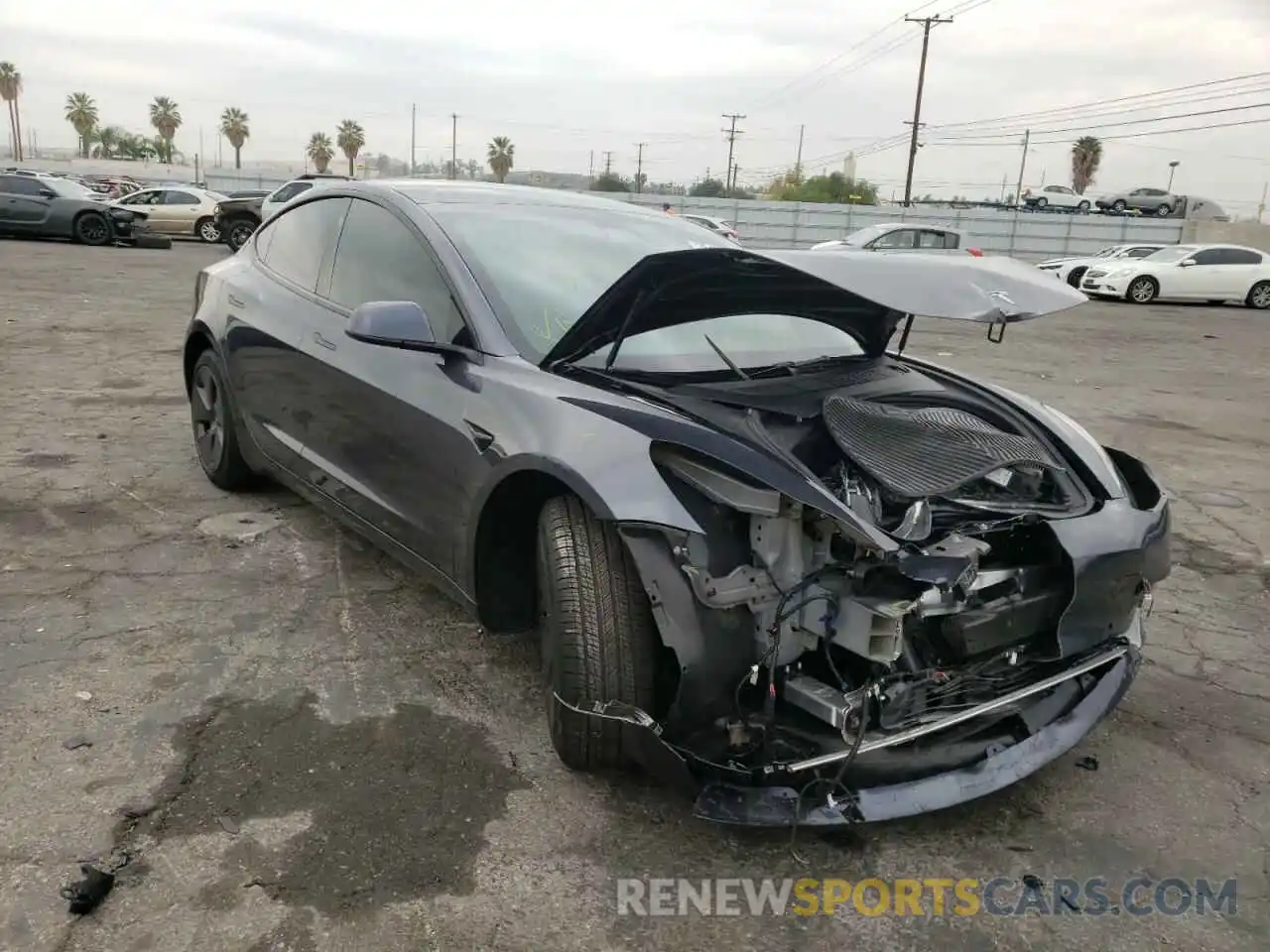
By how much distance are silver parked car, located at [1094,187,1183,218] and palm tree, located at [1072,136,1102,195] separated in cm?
2840

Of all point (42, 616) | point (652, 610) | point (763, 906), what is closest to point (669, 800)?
point (763, 906)

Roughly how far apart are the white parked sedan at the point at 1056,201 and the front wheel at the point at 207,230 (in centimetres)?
3666

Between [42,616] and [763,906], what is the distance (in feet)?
9.03

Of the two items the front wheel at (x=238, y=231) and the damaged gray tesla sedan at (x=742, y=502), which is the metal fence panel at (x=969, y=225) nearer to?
the front wheel at (x=238, y=231)

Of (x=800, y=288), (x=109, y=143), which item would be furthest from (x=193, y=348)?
(x=109, y=143)

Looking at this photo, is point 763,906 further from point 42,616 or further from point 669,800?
point 42,616

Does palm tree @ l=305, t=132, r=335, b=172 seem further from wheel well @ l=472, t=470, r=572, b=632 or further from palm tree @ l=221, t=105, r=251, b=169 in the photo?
wheel well @ l=472, t=470, r=572, b=632

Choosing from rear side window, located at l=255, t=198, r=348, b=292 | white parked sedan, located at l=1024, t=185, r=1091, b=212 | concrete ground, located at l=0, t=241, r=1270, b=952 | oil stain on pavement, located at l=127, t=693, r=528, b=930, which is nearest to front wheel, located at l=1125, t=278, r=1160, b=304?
concrete ground, located at l=0, t=241, r=1270, b=952

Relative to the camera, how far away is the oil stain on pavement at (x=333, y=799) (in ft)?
7.29

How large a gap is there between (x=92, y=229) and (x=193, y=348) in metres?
18.0

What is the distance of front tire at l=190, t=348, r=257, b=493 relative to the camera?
4.61 m

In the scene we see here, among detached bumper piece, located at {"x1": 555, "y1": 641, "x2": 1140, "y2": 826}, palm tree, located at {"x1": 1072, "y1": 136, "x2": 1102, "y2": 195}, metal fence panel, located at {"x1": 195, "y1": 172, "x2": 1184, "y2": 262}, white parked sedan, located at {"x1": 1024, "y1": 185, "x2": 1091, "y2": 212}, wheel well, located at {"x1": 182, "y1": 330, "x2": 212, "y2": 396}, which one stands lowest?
detached bumper piece, located at {"x1": 555, "y1": 641, "x2": 1140, "y2": 826}

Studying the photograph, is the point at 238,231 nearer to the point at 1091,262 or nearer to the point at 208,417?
the point at 208,417

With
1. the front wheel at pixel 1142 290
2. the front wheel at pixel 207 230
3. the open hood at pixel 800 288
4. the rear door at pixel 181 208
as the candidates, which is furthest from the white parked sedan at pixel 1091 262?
the open hood at pixel 800 288
